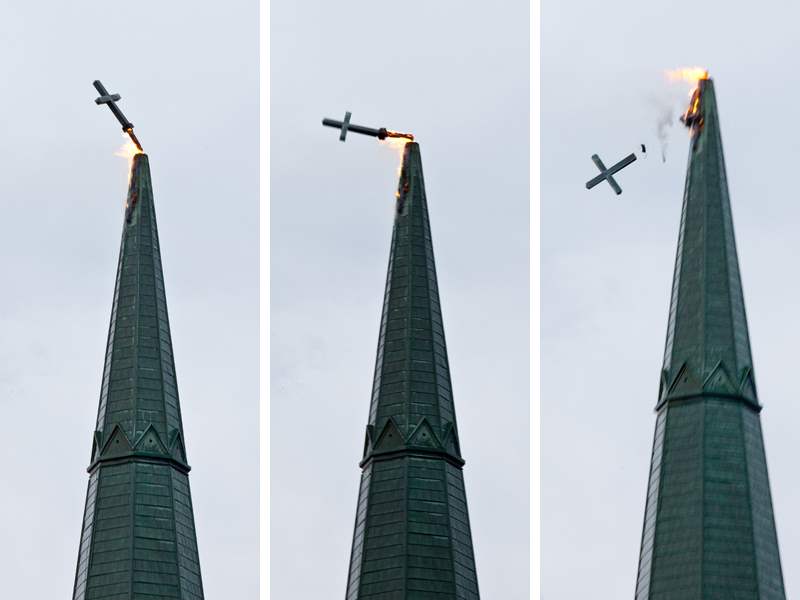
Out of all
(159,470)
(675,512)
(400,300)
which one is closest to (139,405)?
(159,470)

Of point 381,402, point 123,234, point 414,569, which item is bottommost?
point 414,569

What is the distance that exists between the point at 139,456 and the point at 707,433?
24857mm

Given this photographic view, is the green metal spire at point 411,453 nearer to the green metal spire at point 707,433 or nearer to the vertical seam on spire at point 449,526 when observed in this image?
the vertical seam on spire at point 449,526

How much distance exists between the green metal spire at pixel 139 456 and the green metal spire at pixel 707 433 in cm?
2031

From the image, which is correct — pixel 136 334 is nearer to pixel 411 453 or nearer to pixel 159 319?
pixel 159 319

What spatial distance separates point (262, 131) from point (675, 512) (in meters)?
23.3

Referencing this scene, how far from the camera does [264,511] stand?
12169cm

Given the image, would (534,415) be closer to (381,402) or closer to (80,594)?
(381,402)

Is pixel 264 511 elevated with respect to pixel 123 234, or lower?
lower

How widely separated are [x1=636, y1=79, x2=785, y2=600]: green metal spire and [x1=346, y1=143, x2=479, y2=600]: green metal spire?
8.53 meters

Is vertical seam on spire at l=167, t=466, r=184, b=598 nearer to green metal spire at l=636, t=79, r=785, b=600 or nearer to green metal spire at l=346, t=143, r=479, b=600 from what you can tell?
green metal spire at l=346, t=143, r=479, b=600

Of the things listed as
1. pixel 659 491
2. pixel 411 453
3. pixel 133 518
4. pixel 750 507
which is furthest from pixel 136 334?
pixel 750 507

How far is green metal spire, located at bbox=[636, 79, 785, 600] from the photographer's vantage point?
398 ft

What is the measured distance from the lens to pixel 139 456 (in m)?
130
